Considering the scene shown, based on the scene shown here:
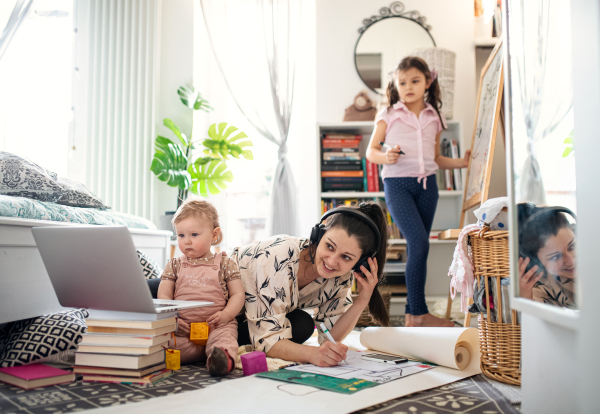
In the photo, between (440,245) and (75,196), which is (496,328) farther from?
(440,245)

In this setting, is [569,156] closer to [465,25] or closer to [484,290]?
[484,290]

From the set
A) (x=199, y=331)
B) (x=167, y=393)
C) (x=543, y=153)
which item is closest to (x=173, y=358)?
(x=199, y=331)

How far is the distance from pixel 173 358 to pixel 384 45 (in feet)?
8.77

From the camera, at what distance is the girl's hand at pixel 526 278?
2.84 ft

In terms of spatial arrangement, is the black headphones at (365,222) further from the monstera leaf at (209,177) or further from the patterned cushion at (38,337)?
the monstera leaf at (209,177)

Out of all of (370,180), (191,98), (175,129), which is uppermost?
(191,98)

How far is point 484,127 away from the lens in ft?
7.57

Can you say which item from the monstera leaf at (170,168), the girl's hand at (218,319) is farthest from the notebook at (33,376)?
the monstera leaf at (170,168)

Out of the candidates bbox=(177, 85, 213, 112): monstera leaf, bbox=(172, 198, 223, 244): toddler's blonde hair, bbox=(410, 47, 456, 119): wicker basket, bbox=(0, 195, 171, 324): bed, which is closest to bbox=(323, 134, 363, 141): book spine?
bbox=(410, 47, 456, 119): wicker basket

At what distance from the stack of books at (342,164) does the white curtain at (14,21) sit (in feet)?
7.11

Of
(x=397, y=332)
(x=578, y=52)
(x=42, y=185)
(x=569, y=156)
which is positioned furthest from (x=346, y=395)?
(x=42, y=185)

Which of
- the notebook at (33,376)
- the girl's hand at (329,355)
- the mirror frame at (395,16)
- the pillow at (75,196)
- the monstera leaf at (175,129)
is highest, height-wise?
the mirror frame at (395,16)

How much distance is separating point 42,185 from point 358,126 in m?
1.91

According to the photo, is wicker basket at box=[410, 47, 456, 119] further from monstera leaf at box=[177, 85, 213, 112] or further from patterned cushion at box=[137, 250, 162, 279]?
patterned cushion at box=[137, 250, 162, 279]
